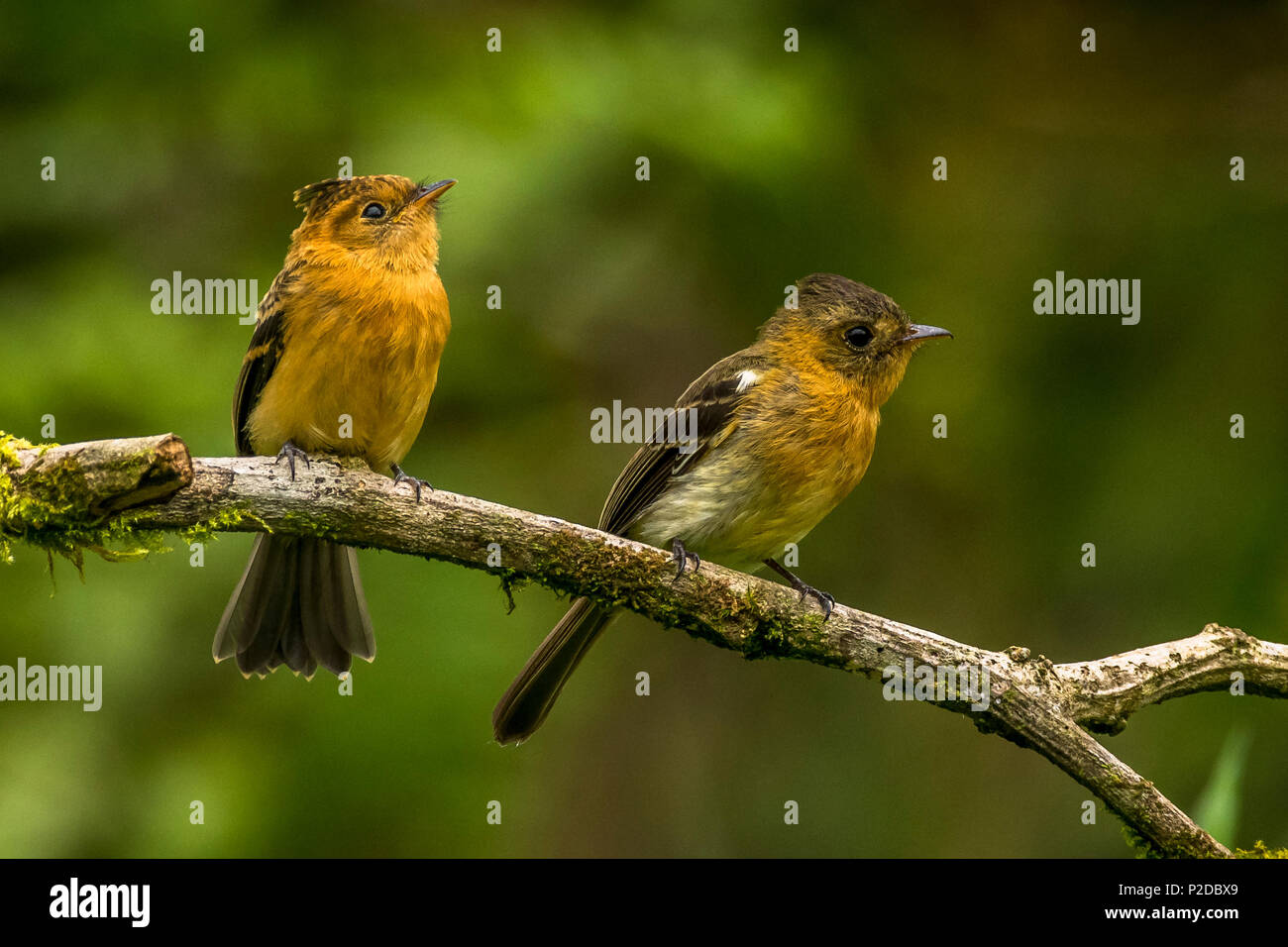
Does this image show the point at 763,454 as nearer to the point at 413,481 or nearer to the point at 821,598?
the point at 821,598

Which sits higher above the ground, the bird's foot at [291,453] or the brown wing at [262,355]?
the brown wing at [262,355]

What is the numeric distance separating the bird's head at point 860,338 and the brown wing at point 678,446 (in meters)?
0.20

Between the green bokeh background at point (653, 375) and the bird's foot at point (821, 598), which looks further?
the green bokeh background at point (653, 375)

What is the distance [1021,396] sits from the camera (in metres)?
6.37

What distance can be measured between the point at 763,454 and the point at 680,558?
0.71 m

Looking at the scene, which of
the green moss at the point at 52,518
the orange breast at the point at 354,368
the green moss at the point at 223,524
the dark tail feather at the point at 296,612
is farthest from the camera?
the dark tail feather at the point at 296,612

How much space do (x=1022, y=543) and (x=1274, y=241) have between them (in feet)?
5.75

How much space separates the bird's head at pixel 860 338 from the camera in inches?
200

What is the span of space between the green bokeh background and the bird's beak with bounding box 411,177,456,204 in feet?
1.19

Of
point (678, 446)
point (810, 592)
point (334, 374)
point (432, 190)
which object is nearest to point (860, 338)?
point (678, 446)

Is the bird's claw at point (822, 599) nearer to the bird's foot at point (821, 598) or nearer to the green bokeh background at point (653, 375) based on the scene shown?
the bird's foot at point (821, 598)

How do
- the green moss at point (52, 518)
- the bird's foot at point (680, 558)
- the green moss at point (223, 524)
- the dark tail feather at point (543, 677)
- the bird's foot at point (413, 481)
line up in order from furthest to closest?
the dark tail feather at point (543, 677)
the bird's foot at point (680, 558)
the bird's foot at point (413, 481)
the green moss at point (223, 524)
the green moss at point (52, 518)

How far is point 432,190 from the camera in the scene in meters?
4.88

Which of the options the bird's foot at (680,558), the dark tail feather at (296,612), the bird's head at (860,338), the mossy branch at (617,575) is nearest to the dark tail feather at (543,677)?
the bird's foot at (680,558)
